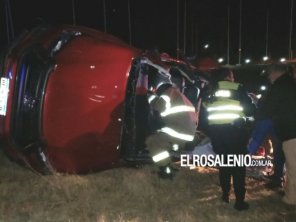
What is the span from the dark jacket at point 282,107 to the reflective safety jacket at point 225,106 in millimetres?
304

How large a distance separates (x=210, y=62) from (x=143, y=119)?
4.71 meters

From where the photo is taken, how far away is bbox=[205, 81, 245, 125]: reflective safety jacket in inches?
171

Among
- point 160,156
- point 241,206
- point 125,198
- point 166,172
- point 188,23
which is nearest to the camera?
point 241,206

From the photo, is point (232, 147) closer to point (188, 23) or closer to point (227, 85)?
→ point (227, 85)

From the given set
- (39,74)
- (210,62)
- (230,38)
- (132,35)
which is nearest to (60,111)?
(39,74)

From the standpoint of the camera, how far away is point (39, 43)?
4539 mm

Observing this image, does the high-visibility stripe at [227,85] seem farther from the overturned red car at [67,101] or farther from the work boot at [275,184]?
the work boot at [275,184]

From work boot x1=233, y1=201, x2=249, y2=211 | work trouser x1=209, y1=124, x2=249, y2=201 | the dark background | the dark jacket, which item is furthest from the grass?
the dark background

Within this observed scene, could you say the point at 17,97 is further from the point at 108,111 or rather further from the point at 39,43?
the point at 108,111

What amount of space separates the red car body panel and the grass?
0.92 ft

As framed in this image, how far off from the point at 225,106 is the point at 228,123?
0.19m

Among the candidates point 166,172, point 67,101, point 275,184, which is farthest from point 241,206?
point 67,101

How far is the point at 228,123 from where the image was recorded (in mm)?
4340

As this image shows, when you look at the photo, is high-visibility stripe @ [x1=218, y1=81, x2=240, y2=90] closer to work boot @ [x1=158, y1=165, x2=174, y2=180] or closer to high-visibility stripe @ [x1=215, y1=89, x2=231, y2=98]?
high-visibility stripe @ [x1=215, y1=89, x2=231, y2=98]
